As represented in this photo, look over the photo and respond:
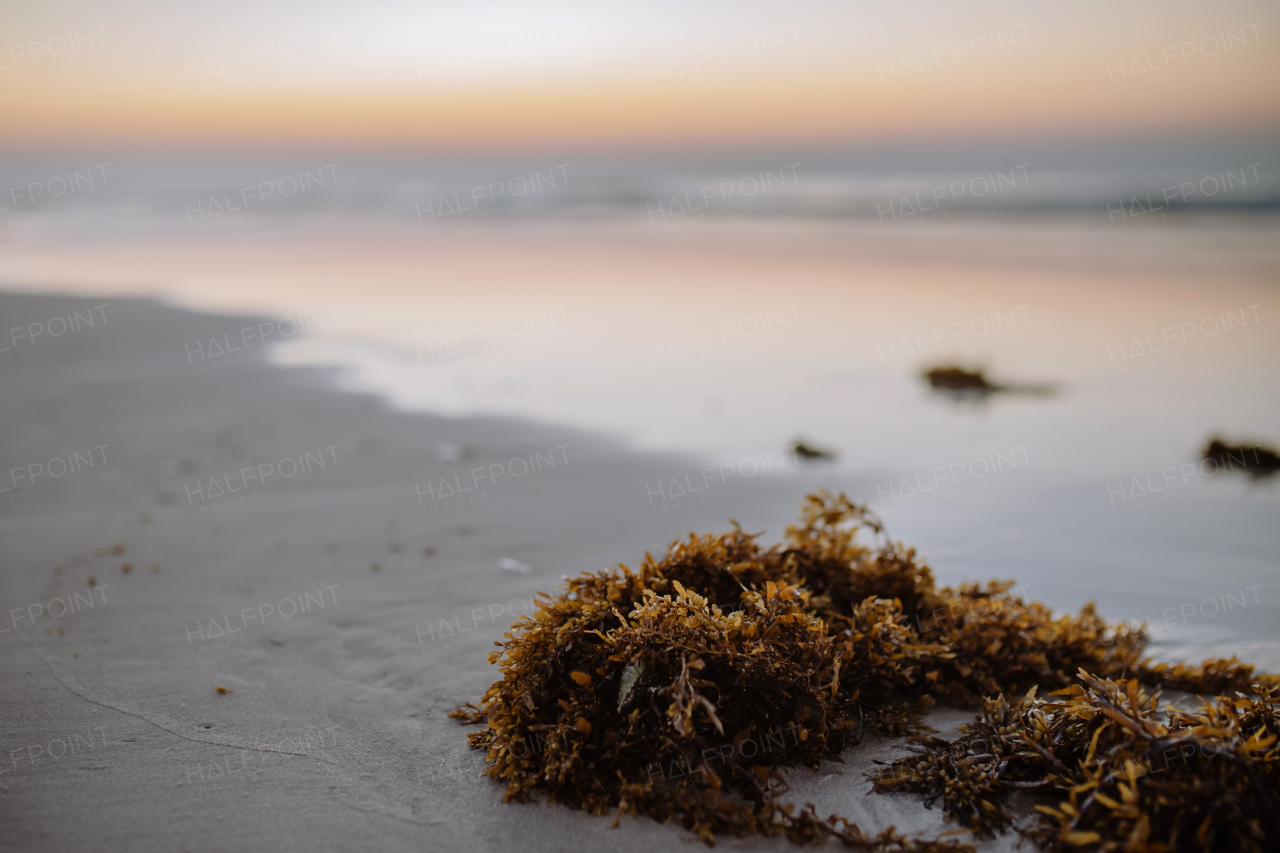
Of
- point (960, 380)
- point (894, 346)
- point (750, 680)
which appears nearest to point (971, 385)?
point (960, 380)

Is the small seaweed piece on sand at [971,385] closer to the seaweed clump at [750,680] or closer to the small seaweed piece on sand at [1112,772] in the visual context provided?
the seaweed clump at [750,680]

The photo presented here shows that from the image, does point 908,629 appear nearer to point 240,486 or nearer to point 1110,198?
point 240,486

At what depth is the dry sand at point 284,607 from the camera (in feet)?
7.66

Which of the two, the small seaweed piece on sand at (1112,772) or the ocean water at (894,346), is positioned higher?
the ocean water at (894,346)

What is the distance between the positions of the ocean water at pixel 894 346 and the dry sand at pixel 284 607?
85cm

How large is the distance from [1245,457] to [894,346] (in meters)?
4.11

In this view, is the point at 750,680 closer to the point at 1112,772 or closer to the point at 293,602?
the point at 1112,772

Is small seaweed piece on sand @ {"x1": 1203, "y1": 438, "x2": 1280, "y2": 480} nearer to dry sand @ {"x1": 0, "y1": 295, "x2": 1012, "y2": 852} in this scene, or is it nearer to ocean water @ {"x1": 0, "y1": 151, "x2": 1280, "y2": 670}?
ocean water @ {"x1": 0, "y1": 151, "x2": 1280, "y2": 670}

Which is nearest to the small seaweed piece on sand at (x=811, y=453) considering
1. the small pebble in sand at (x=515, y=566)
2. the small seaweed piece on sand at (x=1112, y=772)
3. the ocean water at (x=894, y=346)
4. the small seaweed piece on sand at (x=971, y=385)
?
the ocean water at (x=894, y=346)

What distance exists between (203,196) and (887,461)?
36.6 meters

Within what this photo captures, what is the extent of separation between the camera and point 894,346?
9.45m

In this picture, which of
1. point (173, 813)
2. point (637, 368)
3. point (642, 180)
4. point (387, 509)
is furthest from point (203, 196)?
point (173, 813)

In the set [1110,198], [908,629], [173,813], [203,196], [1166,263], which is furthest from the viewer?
[203,196]

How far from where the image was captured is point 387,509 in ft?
16.4
